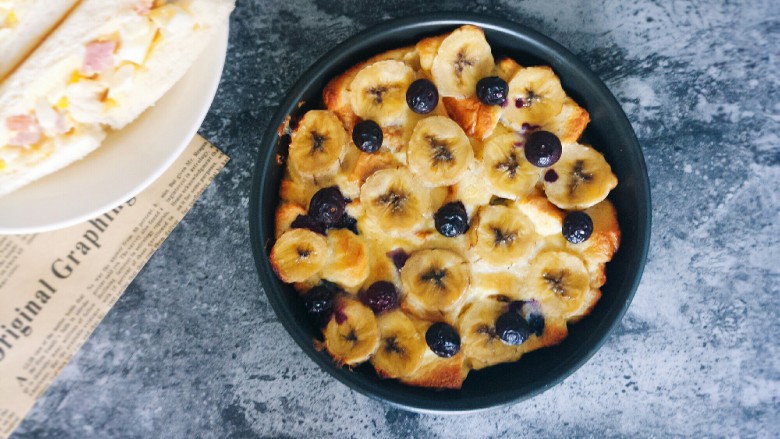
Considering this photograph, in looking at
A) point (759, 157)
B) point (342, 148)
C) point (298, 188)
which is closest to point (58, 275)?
point (298, 188)

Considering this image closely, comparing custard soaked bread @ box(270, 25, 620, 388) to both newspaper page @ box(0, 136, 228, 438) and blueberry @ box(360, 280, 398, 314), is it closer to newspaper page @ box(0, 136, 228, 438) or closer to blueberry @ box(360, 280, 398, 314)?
blueberry @ box(360, 280, 398, 314)

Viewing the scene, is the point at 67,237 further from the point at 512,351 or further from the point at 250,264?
the point at 512,351

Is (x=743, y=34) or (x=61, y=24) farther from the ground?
(x=61, y=24)

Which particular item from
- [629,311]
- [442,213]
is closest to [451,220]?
[442,213]

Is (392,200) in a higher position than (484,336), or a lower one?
higher

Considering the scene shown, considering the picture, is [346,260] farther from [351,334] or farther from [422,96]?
[422,96]
